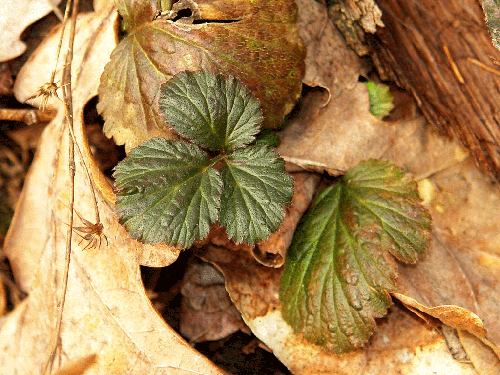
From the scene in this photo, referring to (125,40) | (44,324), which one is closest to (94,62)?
(125,40)

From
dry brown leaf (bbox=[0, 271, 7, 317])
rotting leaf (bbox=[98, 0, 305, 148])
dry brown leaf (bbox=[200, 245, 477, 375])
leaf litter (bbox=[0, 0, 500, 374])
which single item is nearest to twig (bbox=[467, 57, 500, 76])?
leaf litter (bbox=[0, 0, 500, 374])

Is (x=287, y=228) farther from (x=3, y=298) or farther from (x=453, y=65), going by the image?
(x=3, y=298)

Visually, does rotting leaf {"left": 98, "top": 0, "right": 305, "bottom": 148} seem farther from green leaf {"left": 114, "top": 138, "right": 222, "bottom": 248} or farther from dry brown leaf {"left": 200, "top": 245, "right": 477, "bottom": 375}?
dry brown leaf {"left": 200, "top": 245, "right": 477, "bottom": 375}

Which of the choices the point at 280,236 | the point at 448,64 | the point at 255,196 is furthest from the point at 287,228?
the point at 448,64

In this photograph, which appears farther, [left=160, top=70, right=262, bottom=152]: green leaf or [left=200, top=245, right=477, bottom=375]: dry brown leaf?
[left=200, top=245, right=477, bottom=375]: dry brown leaf

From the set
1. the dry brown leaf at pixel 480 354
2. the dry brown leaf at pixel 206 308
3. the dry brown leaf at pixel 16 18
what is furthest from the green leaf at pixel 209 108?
the dry brown leaf at pixel 480 354

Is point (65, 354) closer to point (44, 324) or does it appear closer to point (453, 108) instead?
point (44, 324)
